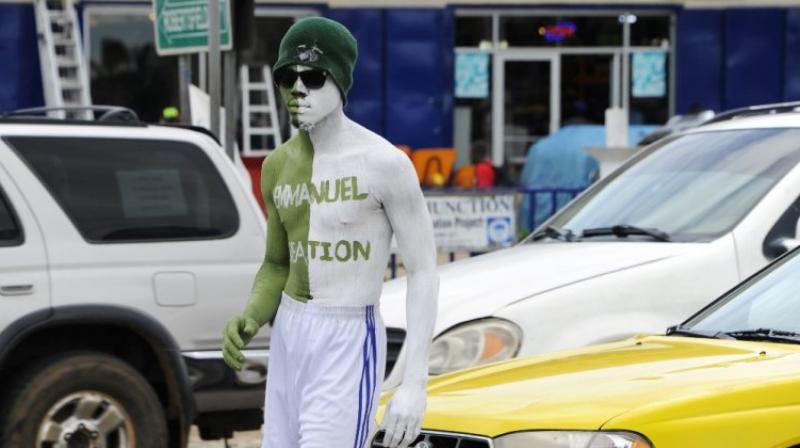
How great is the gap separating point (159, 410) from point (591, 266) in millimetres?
1984

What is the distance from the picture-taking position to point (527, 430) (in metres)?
4.58

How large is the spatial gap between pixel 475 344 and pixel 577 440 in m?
2.48

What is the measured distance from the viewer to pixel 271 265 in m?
4.86

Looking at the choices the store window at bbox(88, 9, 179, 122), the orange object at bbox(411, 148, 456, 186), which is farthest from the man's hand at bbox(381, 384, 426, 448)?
the store window at bbox(88, 9, 179, 122)

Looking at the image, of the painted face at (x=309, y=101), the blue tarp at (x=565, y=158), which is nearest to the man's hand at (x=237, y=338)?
the painted face at (x=309, y=101)

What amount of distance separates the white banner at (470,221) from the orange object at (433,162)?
7494mm

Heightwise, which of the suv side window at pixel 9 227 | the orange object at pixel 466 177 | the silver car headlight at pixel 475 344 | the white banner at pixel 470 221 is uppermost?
the suv side window at pixel 9 227

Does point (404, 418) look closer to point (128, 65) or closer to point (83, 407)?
point (83, 407)

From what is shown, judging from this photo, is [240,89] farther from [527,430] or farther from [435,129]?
[527,430]

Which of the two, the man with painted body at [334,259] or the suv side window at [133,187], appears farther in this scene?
the suv side window at [133,187]

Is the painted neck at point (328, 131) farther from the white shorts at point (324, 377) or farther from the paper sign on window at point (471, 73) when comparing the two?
the paper sign on window at point (471, 73)

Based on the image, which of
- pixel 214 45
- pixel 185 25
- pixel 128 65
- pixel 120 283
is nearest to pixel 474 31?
pixel 128 65

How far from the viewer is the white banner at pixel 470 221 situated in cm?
1256

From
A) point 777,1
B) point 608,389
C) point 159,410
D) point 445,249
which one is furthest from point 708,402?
point 777,1
